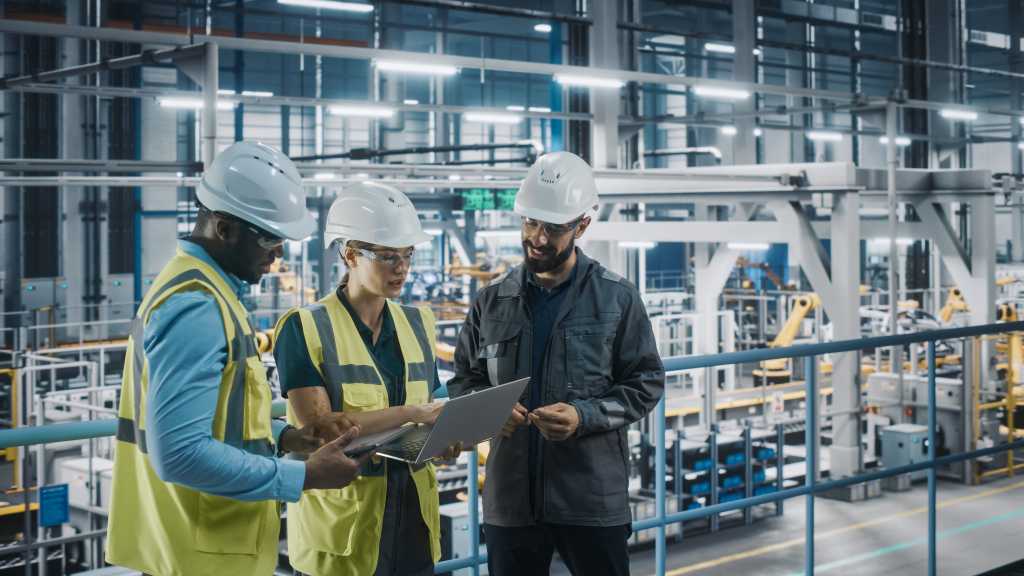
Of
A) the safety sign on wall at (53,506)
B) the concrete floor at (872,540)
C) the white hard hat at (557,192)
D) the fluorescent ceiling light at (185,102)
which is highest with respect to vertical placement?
the fluorescent ceiling light at (185,102)

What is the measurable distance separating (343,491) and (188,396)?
75 cm

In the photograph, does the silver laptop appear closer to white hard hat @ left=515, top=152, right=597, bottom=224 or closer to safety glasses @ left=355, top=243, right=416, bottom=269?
safety glasses @ left=355, top=243, right=416, bottom=269

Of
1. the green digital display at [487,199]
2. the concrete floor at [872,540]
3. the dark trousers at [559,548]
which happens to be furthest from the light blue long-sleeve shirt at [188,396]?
the green digital display at [487,199]

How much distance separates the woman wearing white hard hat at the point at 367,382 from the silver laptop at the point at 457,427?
10 cm

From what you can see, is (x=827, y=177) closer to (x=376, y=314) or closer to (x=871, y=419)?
(x=871, y=419)

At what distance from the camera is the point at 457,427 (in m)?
2.38

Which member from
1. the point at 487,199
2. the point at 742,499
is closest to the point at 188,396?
the point at 742,499

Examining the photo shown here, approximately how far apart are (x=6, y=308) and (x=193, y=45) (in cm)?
1441

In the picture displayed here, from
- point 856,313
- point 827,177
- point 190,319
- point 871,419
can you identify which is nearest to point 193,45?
point 190,319

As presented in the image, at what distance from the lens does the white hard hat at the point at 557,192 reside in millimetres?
2898

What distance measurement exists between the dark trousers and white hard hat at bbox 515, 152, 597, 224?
87 centimetres

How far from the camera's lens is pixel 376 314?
105 inches

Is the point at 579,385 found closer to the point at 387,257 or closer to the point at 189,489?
the point at 387,257

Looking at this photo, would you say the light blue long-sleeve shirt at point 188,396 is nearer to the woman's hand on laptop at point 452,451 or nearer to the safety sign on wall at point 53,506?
the woman's hand on laptop at point 452,451
